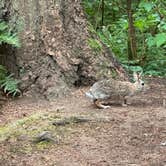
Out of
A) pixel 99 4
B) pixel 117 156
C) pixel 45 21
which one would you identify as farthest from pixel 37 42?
pixel 99 4

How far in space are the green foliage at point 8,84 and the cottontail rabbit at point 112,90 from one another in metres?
1.06

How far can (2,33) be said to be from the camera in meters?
7.45

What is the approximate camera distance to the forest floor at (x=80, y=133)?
5.07 metres

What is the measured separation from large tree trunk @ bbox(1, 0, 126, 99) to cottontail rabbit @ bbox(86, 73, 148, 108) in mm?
534

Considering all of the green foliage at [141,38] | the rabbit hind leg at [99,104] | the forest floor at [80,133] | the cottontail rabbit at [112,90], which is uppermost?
the green foliage at [141,38]

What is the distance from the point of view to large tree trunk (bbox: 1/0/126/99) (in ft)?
23.8

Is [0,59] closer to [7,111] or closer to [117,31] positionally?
[7,111]

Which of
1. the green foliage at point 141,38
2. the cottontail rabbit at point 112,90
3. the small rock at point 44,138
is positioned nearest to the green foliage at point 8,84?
the cottontail rabbit at point 112,90

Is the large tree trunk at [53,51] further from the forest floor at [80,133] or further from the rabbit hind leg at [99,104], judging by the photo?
the rabbit hind leg at [99,104]

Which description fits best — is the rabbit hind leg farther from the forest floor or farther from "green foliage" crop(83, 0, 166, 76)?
"green foliage" crop(83, 0, 166, 76)

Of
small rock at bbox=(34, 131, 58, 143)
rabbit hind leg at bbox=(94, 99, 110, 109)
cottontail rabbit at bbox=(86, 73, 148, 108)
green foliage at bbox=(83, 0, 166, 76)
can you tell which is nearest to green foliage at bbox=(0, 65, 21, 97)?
cottontail rabbit at bbox=(86, 73, 148, 108)

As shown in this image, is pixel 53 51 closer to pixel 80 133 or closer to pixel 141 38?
pixel 80 133

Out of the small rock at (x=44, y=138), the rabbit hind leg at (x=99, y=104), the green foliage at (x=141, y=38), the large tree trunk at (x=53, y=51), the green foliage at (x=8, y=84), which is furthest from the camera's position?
the green foliage at (x=141, y=38)

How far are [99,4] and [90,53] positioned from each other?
439 centimetres
